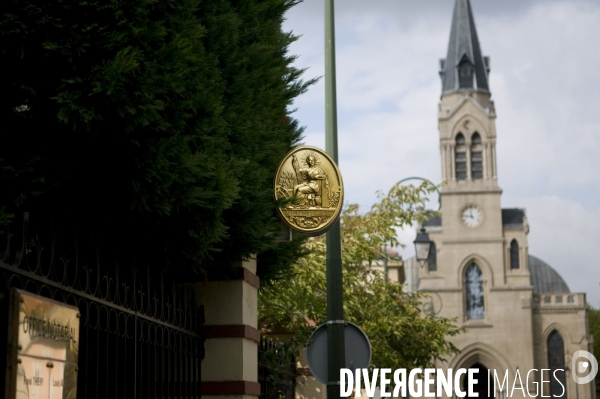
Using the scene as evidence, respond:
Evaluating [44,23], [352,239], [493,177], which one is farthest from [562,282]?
[44,23]

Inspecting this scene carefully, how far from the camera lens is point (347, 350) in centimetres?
923

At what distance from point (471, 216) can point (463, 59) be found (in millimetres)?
13702

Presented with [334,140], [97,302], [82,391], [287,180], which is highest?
[334,140]

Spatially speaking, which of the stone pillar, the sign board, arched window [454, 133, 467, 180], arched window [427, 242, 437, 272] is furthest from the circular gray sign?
arched window [454, 133, 467, 180]

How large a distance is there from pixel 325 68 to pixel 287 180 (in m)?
2.27

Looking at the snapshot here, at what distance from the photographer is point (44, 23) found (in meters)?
4.71

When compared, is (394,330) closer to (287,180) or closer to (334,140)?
(334,140)

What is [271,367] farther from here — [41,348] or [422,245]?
[422,245]

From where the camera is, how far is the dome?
8000 cm

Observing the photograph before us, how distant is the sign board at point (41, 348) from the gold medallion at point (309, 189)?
3.29 metres

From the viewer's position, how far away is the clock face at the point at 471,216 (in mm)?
73188

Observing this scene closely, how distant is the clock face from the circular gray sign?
64.9m

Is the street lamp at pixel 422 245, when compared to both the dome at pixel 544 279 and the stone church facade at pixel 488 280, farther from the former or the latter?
the dome at pixel 544 279

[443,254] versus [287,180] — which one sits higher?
[443,254]
